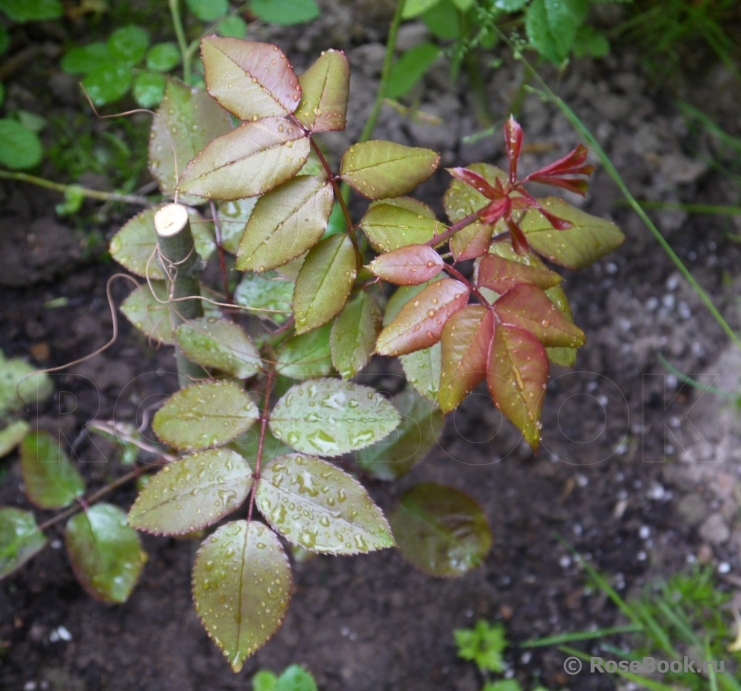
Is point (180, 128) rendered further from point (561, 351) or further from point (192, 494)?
point (561, 351)

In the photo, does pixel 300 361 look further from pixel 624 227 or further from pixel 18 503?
pixel 624 227

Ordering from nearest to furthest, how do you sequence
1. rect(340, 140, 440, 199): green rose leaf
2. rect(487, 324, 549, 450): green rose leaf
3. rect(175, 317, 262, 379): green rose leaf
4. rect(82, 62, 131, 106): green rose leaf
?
rect(487, 324, 549, 450): green rose leaf, rect(340, 140, 440, 199): green rose leaf, rect(175, 317, 262, 379): green rose leaf, rect(82, 62, 131, 106): green rose leaf

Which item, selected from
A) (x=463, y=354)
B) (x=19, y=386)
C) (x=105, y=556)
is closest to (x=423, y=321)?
(x=463, y=354)

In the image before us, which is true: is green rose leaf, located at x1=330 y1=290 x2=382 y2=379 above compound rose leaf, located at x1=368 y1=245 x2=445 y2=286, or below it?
below

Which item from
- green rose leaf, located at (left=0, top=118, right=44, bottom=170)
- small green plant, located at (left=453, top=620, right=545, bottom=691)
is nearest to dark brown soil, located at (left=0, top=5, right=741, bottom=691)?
small green plant, located at (left=453, top=620, right=545, bottom=691)

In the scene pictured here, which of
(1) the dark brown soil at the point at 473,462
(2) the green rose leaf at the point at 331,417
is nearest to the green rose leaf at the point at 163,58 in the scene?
(1) the dark brown soil at the point at 473,462

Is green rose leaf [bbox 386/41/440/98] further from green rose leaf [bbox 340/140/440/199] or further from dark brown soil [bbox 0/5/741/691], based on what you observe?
green rose leaf [bbox 340/140/440/199]

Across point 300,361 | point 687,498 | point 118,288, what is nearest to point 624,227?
point 687,498
